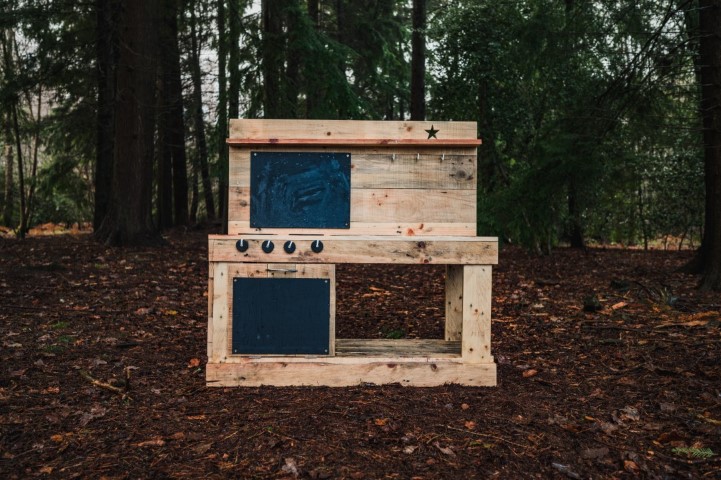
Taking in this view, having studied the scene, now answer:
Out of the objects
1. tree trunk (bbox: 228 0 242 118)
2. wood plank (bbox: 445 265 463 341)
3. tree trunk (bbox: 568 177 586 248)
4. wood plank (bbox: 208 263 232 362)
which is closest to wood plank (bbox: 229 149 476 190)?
wood plank (bbox: 445 265 463 341)

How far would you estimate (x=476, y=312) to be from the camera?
4262 mm

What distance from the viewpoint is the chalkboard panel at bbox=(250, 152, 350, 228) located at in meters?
4.29

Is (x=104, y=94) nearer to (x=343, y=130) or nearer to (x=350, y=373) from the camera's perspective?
(x=343, y=130)

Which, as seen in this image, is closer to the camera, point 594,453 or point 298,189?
point 594,453

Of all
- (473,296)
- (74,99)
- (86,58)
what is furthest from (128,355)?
(74,99)

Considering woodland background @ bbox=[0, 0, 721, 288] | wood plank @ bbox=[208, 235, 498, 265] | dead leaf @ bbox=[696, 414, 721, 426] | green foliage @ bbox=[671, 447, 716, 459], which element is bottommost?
green foliage @ bbox=[671, 447, 716, 459]

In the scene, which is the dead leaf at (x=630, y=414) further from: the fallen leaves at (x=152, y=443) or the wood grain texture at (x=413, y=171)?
the fallen leaves at (x=152, y=443)

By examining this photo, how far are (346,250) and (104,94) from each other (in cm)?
1037

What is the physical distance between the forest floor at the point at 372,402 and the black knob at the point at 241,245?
0.97m

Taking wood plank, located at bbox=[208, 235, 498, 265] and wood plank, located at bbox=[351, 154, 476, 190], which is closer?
wood plank, located at bbox=[208, 235, 498, 265]

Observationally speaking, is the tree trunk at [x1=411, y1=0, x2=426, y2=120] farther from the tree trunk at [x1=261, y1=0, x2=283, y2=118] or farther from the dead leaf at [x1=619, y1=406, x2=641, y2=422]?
the dead leaf at [x1=619, y1=406, x2=641, y2=422]

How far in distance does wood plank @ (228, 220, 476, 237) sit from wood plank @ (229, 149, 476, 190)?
0.27m

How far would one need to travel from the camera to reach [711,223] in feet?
24.3

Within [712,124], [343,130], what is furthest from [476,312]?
[712,124]
